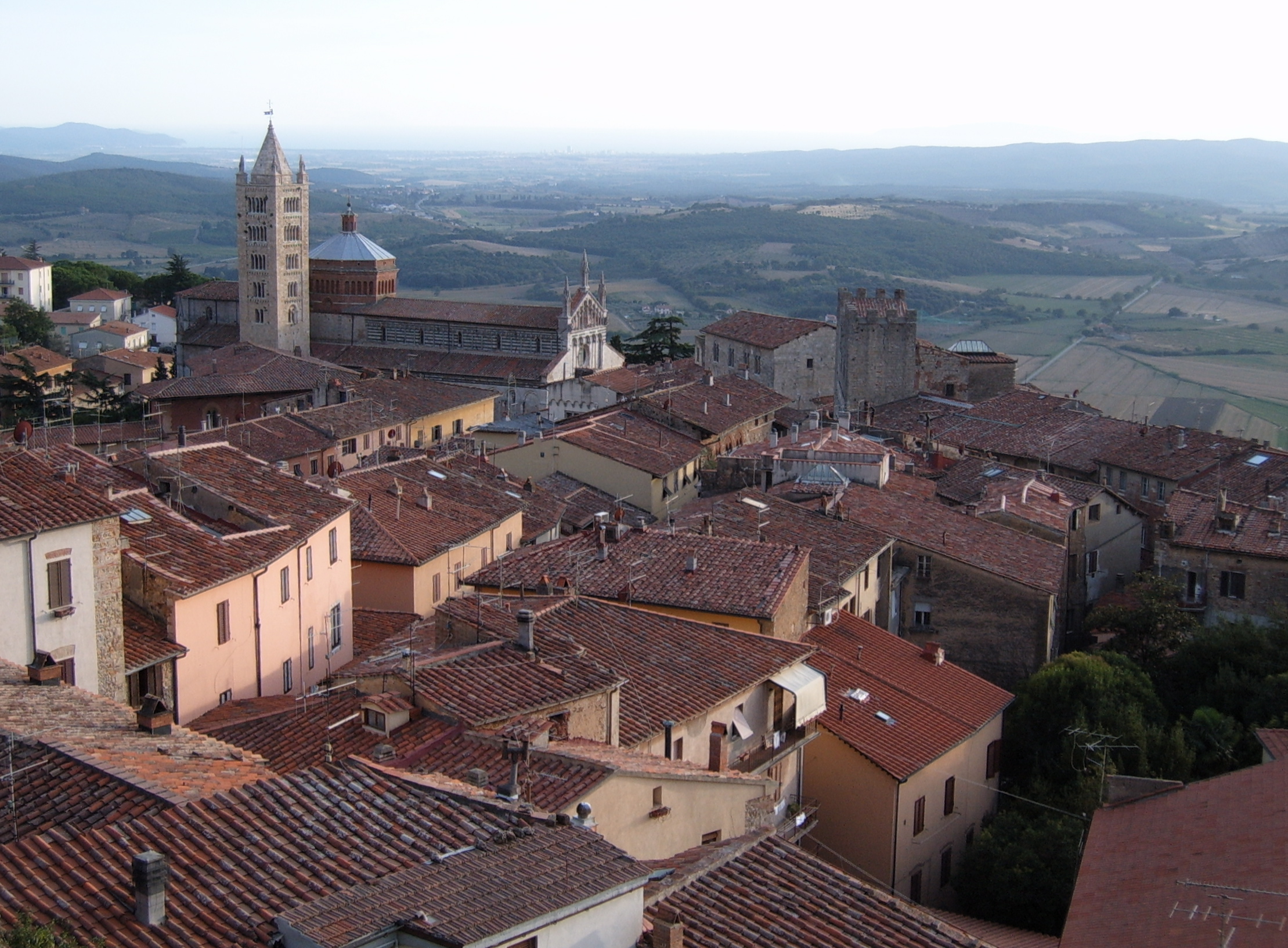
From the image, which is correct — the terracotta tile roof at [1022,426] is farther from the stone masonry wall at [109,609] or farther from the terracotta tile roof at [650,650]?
the stone masonry wall at [109,609]

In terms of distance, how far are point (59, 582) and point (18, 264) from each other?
113 m

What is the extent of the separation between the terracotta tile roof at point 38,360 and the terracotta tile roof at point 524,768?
6067 cm

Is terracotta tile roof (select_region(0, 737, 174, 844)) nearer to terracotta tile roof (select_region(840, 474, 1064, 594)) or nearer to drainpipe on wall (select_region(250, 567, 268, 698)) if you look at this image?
A: drainpipe on wall (select_region(250, 567, 268, 698))

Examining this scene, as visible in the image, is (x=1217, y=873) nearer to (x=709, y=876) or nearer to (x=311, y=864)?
(x=709, y=876)

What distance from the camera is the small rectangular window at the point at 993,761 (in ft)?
75.6

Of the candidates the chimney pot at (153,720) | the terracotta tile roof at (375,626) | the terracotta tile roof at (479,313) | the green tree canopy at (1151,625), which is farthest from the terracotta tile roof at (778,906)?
the terracotta tile roof at (479,313)

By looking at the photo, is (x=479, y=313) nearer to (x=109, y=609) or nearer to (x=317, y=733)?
(x=109, y=609)

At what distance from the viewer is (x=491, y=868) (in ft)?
30.9

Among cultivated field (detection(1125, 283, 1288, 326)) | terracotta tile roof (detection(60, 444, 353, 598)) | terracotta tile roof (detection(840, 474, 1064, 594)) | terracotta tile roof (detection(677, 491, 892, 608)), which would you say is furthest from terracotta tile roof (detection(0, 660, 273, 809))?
cultivated field (detection(1125, 283, 1288, 326))

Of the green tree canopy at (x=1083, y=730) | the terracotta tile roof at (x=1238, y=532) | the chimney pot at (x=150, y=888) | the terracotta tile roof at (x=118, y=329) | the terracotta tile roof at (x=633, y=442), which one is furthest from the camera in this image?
the terracotta tile roof at (x=118, y=329)

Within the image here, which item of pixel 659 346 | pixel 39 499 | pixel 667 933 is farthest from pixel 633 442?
pixel 659 346

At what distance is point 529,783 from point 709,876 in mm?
1825

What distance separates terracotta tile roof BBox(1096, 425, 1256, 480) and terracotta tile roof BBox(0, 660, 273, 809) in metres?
35.5

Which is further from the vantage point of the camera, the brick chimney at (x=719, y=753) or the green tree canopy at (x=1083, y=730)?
the green tree canopy at (x=1083, y=730)
